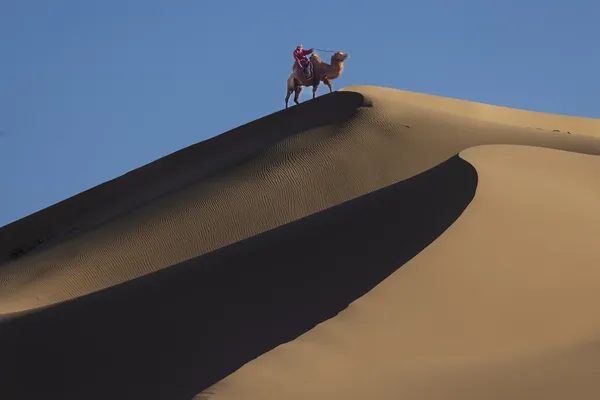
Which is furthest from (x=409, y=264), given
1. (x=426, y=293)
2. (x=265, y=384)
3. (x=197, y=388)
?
(x=265, y=384)

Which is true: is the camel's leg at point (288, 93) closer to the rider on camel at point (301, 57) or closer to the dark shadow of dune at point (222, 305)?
the rider on camel at point (301, 57)

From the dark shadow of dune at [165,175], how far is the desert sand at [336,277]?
18cm

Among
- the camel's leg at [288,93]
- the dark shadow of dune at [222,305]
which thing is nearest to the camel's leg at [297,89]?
the camel's leg at [288,93]

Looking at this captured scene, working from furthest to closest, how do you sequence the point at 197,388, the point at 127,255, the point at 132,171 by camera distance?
the point at 132,171, the point at 127,255, the point at 197,388

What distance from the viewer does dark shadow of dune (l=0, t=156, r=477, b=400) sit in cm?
1090

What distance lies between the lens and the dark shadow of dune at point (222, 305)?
10.9 m

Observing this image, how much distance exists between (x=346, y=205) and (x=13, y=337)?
4877mm

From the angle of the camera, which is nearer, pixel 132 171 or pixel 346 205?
pixel 346 205

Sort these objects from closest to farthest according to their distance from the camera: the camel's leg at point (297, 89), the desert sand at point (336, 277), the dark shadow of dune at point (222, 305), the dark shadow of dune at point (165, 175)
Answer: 1. the desert sand at point (336, 277)
2. the dark shadow of dune at point (222, 305)
3. the dark shadow of dune at point (165, 175)
4. the camel's leg at point (297, 89)

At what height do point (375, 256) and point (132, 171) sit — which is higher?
point (132, 171)

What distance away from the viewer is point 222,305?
11961 millimetres

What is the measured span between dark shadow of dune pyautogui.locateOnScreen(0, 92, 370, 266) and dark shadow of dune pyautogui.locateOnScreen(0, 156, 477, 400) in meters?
→ 8.05

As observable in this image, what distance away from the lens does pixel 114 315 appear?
12.7 m

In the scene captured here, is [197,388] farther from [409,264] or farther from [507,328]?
[507,328]
